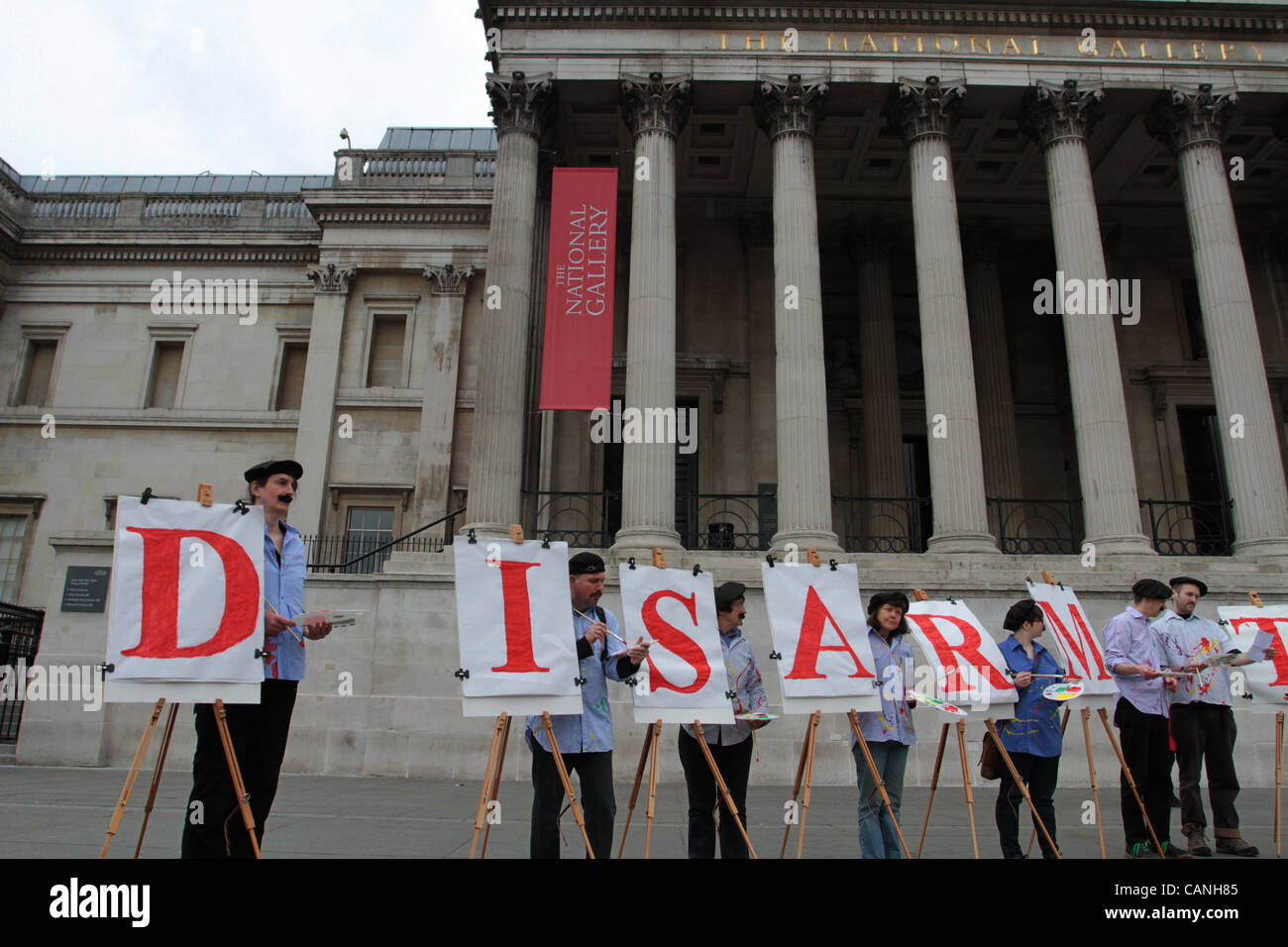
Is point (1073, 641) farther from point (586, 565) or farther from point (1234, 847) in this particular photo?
point (586, 565)

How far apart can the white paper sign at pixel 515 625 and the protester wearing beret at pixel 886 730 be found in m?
2.27

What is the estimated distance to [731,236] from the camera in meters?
24.2

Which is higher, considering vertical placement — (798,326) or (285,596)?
(798,326)

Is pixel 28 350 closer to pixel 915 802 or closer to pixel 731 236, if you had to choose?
pixel 731 236

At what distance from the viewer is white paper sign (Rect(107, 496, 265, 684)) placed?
5.17 m

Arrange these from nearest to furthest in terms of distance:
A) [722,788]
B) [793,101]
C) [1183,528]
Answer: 1. [722,788]
2. [793,101]
3. [1183,528]

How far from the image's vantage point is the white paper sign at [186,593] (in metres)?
5.17

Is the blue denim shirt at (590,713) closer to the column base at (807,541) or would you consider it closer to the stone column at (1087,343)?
the column base at (807,541)

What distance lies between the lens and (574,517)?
2088 centimetres

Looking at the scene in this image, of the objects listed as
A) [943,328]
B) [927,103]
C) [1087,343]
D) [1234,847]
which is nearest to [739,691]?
[1234,847]

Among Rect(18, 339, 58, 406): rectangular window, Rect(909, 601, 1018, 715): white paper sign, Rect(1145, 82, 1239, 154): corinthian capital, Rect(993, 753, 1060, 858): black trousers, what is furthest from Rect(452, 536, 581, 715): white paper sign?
Rect(18, 339, 58, 406): rectangular window

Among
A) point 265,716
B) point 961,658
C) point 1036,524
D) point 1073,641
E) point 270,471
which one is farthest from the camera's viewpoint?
point 1036,524

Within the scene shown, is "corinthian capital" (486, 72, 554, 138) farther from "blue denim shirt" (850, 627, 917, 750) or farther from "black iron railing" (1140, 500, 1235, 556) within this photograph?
"black iron railing" (1140, 500, 1235, 556)

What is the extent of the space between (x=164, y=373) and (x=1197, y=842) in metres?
29.1
